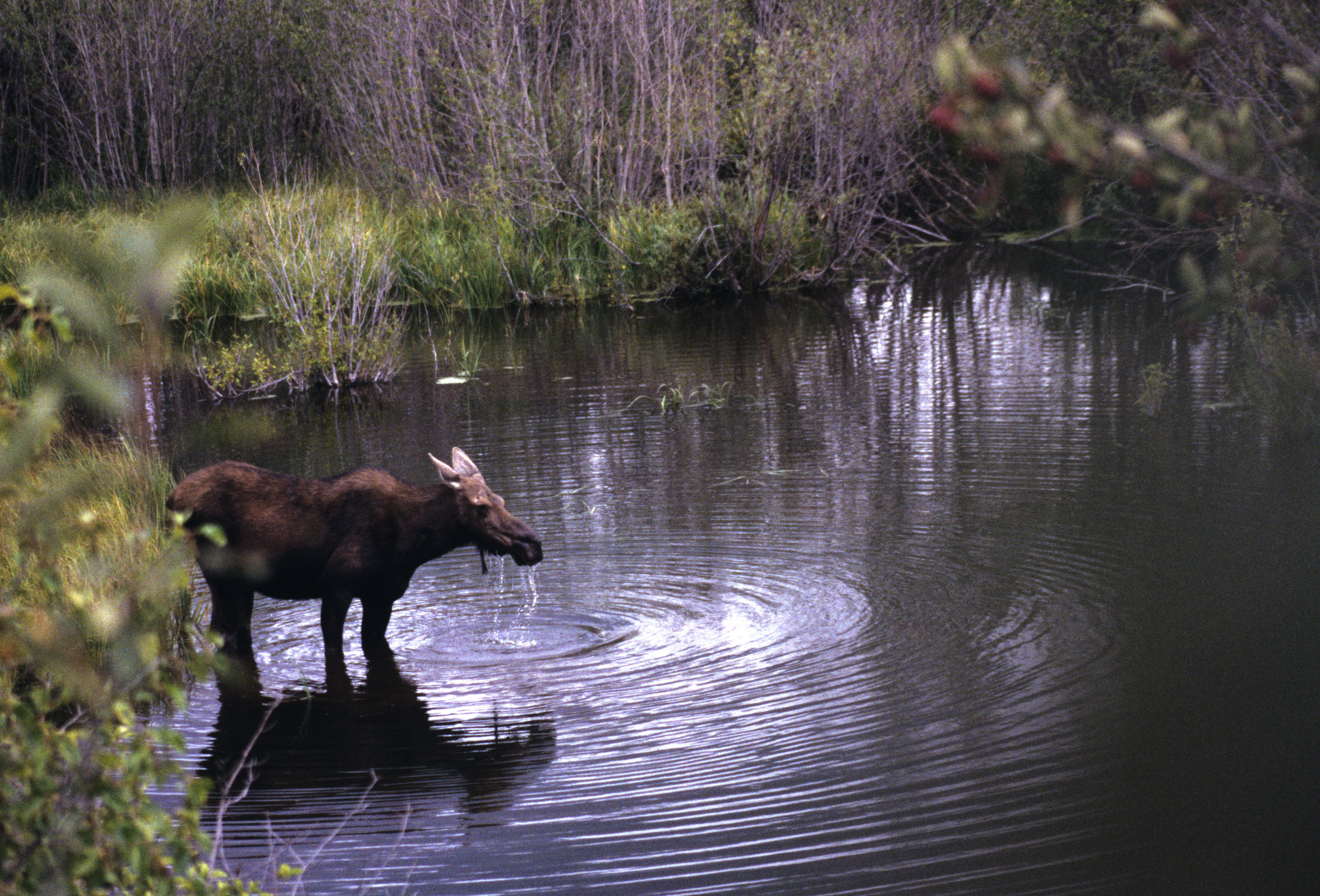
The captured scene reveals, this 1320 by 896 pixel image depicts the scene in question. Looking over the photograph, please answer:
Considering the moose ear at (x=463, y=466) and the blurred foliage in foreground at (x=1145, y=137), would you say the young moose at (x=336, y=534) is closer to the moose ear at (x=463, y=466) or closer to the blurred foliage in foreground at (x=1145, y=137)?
the moose ear at (x=463, y=466)

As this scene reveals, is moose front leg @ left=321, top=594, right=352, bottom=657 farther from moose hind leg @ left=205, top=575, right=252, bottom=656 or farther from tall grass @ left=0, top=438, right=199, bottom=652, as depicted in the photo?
tall grass @ left=0, top=438, right=199, bottom=652

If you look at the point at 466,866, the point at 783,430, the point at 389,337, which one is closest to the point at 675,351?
the point at 389,337

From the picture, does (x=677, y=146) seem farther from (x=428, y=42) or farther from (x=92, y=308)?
(x=92, y=308)

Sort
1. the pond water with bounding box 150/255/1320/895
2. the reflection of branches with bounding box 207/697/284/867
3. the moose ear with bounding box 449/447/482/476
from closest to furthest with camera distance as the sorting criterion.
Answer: the reflection of branches with bounding box 207/697/284/867, the pond water with bounding box 150/255/1320/895, the moose ear with bounding box 449/447/482/476

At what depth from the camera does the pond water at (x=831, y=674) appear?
4.76 metres

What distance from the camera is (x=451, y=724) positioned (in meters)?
6.17

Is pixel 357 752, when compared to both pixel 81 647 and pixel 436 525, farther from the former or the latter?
pixel 81 647

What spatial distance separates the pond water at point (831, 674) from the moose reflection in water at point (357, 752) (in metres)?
0.02

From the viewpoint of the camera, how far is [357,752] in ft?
19.5

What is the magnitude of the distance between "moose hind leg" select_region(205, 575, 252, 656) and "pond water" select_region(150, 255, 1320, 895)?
0.25 m

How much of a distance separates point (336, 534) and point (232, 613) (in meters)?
0.69

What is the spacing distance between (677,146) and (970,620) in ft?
56.2

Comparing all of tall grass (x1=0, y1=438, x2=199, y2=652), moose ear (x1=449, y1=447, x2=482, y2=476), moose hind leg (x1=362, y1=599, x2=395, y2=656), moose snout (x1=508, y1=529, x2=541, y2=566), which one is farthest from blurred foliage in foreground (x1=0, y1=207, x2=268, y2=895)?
moose hind leg (x1=362, y1=599, x2=395, y2=656)

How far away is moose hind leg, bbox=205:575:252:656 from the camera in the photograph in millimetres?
6922
